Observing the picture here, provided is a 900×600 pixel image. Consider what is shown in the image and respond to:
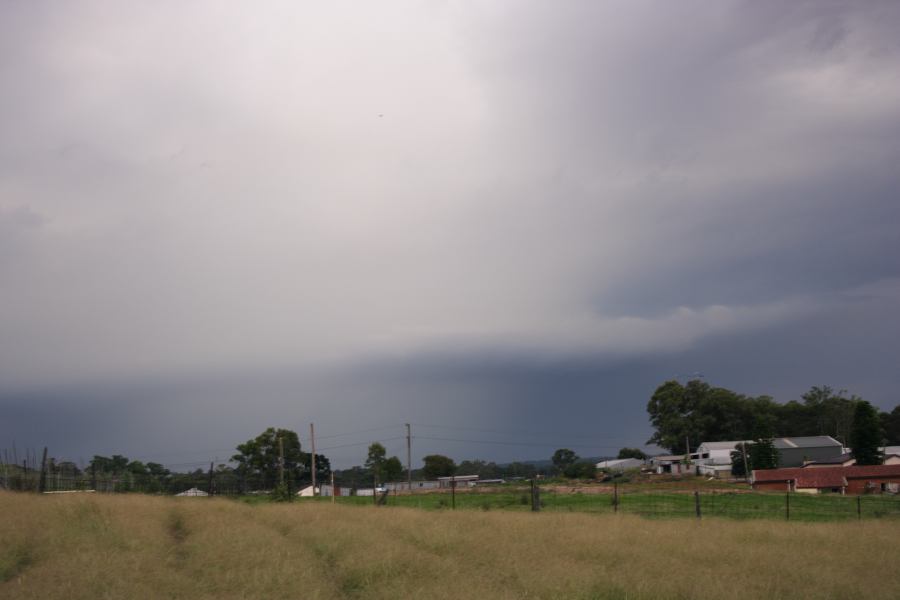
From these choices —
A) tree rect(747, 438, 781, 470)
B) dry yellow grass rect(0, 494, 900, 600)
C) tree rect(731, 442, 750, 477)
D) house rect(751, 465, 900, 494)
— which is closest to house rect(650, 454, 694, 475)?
tree rect(731, 442, 750, 477)

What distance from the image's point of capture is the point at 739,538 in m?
17.7

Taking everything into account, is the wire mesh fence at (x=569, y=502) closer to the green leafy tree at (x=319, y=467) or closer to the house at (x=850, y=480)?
the house at (x=850, y=480)

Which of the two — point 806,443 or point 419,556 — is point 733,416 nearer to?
point 806,443

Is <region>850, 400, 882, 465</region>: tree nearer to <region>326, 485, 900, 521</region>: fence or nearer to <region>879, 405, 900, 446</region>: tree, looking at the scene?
<region>326, 485, 900, 521</region>: fence

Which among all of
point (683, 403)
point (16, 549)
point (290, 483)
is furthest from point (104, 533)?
point (683, 403)

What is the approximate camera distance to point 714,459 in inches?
3445

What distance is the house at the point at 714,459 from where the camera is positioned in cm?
8100

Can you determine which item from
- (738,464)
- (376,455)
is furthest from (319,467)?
(738,464)

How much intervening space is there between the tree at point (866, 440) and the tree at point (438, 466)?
52.1 metres

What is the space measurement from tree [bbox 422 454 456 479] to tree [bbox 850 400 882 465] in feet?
171

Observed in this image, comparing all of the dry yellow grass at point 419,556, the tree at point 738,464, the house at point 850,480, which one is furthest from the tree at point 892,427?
the dry yellow grass at point 419,556

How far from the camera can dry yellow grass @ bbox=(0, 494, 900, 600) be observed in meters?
10.8

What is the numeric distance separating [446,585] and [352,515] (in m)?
11.0

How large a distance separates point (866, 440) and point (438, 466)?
179 ft
